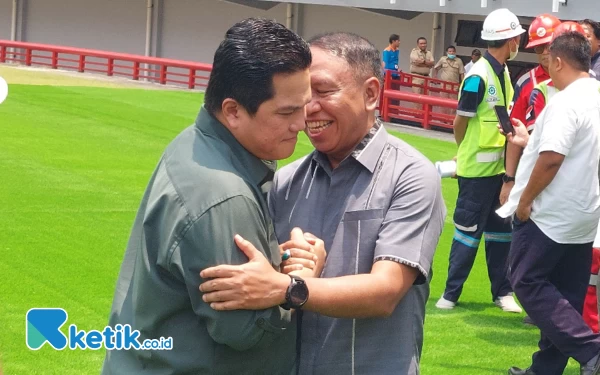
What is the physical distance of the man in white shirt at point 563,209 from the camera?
586cm

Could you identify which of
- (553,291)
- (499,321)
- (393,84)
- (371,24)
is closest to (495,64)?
(499,321)

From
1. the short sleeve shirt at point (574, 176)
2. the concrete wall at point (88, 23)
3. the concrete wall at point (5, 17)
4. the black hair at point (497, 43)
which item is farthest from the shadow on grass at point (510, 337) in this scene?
the concrete wall at point (5, 17)

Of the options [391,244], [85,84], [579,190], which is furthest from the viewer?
[85,84]

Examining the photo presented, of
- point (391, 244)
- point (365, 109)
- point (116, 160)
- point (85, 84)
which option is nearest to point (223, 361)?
point (391, 244)

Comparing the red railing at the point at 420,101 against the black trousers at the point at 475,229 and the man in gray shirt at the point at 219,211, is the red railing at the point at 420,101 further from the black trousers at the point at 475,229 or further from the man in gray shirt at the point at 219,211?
the man in gray shirt at the point at 219,211

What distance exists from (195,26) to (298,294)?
1222 inches

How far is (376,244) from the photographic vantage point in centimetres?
307

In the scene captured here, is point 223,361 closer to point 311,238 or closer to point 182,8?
point 311,238

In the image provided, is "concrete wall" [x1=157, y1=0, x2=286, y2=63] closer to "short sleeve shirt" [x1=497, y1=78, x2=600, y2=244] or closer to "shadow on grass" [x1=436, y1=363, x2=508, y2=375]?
"shadow on grass" [x1=436, y1=363, x2=508, y2=375]

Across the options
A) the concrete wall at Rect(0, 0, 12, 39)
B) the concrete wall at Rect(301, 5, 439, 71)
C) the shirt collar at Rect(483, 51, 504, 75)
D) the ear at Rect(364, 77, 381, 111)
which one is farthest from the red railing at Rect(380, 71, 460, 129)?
the concrete wall at Rect(0, 0, 12, 39)

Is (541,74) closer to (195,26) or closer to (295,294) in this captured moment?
(295,294)

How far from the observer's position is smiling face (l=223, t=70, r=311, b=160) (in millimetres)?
2760

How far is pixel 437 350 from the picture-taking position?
689 centimetres

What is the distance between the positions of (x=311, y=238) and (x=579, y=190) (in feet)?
11.0
